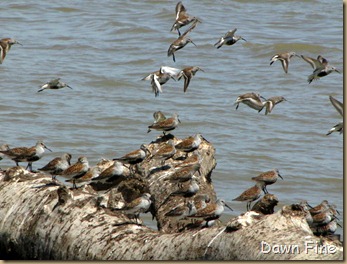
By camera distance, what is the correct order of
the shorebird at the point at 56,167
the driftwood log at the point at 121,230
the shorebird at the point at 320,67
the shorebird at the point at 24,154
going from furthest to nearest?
the shorebird at the point at 320,67 < the shorebird at the point at 24,154 < the shorebird at the point at 56,167 < the driftwood log at the point at 121,230

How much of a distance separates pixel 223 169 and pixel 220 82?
5560 millimetres

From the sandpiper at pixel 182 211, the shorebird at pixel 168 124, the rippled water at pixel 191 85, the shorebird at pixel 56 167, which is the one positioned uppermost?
the shorebird at pixel 168 124

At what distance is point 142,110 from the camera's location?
18.4 metres

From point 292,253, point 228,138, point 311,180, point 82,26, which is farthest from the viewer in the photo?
point 82,26

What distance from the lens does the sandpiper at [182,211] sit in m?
9.80

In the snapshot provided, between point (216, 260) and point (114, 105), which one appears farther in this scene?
point (114, 105)

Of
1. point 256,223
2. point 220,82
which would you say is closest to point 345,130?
point 256,223

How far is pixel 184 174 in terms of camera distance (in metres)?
10.3

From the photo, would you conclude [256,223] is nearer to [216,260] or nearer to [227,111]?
[216,260]

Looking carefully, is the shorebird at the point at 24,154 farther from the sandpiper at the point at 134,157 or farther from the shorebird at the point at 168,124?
the shorebird at the point at 168,124

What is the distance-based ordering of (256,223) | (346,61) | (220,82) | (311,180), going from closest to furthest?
(256,223) < (346,61) < (311,180) < (220,82)

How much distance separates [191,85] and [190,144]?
29.8 feet

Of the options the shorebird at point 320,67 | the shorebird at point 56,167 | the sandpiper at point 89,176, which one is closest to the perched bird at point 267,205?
the sandpiper at point 89,176

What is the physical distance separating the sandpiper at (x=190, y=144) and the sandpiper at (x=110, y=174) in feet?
3.68
